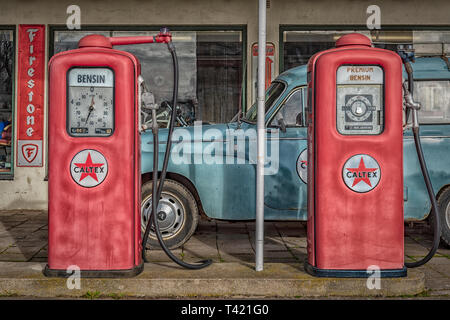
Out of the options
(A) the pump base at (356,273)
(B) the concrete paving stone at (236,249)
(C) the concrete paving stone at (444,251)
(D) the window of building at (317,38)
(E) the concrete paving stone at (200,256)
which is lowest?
(C) the concrete paving stone at (444,251)

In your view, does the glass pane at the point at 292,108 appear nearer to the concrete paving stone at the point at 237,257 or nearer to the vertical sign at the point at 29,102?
the concrete paving stone at the point at 237,257

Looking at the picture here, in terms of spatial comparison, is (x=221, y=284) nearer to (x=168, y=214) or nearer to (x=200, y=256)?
(x=200, y=256)

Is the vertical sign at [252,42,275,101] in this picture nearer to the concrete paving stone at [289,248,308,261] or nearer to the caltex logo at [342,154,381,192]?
the concrete paving stone at [289,248,308,261]

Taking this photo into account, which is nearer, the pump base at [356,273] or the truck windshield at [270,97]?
the pump base at [356,273]

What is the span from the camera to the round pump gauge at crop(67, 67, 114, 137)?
4156 mm

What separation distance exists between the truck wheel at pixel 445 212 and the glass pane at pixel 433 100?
0.84 m

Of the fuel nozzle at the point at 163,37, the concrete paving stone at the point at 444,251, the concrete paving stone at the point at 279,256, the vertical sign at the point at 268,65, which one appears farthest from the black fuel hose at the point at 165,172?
the vertical sign at the point at 268,65

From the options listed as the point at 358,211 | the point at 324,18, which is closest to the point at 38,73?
the point at 324,18

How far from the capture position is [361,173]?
4.19 m

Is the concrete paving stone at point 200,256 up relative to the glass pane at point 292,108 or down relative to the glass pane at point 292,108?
down

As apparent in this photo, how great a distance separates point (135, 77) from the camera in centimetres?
423

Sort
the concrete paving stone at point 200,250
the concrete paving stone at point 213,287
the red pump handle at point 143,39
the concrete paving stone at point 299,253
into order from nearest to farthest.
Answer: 1. the concrete paving stone at point 213,287
2. the red pump handle at point 143,39
3. the concrete paving stone at point 299,253
4. the concrete paving stone at point 200,250

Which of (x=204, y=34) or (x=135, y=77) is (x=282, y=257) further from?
(x=204, y=34)

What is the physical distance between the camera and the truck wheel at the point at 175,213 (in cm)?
575
